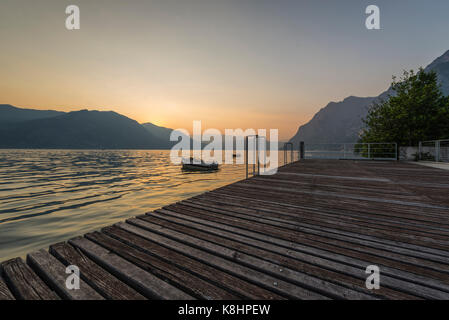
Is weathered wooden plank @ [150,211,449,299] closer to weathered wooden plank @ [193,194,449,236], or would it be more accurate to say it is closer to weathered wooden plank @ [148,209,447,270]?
weathered wooden plank @ [148,209,447,270]

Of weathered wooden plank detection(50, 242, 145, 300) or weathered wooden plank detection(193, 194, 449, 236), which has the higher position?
weathered wooden plank detection(193, 194, 449, 236)

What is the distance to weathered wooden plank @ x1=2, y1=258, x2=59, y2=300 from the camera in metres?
1.23

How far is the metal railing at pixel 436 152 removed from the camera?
33.1ft

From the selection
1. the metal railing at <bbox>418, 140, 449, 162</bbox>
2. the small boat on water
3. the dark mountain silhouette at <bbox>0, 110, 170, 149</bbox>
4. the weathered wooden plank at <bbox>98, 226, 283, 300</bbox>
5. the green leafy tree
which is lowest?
the small boat on water

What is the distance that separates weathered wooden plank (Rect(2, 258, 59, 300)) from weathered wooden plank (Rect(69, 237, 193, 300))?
0.35m

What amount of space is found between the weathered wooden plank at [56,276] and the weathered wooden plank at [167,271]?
36cm

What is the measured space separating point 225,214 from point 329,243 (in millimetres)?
1436

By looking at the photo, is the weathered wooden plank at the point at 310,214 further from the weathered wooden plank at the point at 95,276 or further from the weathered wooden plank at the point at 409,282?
the weathered wooden plank at the point at 95,276

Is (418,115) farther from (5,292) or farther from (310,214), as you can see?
(5,292)

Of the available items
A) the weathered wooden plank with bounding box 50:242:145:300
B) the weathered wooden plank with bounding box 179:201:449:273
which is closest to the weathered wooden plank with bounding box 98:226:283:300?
the weathered wooden plank with bounding box 50:242:145:300

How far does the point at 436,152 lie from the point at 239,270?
1516cm
